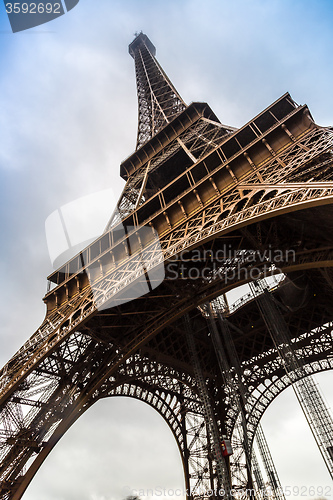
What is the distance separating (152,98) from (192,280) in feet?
79.5

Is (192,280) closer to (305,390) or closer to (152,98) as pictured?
(305,390)

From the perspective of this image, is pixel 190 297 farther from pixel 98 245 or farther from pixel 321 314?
pixel 321 314

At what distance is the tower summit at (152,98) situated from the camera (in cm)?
2812

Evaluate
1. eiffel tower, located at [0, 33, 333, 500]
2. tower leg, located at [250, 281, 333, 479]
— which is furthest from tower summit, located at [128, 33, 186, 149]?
tower leg, located at [250, 281, 333, 479]

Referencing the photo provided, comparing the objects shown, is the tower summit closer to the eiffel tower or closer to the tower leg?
the eiffel tower

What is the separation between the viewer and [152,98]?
31.3m

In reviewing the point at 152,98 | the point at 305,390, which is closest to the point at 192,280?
the point at 305,390

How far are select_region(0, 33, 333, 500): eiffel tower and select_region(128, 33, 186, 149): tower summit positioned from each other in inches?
292

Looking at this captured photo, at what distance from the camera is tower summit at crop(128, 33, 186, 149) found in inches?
1107

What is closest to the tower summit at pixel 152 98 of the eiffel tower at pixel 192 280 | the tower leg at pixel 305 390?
the eiffel tower at pixel 192 280

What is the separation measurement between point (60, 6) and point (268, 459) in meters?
21.7

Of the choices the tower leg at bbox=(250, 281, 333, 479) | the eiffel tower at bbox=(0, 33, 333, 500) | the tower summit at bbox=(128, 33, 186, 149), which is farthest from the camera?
the tower summit at bbox=(128, 33, 186, 149)

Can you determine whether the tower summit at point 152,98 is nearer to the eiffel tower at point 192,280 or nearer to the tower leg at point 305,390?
the eiffel tower at point 192,280

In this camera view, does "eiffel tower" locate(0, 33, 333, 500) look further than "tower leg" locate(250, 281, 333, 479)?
No
